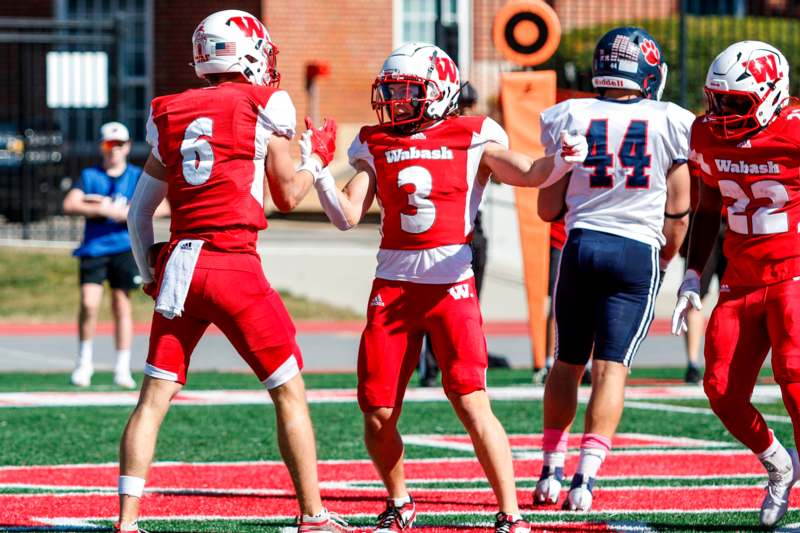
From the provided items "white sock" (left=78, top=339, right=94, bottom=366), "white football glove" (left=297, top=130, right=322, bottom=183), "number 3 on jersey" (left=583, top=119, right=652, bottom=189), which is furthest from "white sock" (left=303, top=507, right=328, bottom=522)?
"white sock" (left=78, top=339, right=94, bottom=366)

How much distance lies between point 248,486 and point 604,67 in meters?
2.63

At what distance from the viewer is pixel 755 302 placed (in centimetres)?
582

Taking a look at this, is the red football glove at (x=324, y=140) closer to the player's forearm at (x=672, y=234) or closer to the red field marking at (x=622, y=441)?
the player's forearm at (x=672, y=234)

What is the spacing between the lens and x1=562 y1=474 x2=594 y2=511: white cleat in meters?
6.18

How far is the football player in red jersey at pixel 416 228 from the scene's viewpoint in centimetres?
573

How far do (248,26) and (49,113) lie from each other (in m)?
17.0

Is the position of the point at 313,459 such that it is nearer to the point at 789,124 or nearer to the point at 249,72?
the point at 249,72

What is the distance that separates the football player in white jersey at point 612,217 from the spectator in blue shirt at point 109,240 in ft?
17.3

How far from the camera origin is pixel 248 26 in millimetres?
5559

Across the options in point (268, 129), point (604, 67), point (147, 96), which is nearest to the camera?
point (268, 129)

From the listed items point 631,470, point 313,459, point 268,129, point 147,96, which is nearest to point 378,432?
point 313,459

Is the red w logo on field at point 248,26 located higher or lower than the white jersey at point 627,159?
higher

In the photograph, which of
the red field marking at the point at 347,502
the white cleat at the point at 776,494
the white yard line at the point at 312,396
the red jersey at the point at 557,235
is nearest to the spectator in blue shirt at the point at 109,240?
the white yard line at the point at 312,396

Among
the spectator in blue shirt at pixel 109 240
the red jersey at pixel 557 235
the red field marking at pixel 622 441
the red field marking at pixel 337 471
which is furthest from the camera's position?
the spectator in blue shirt at pixel 109 240
